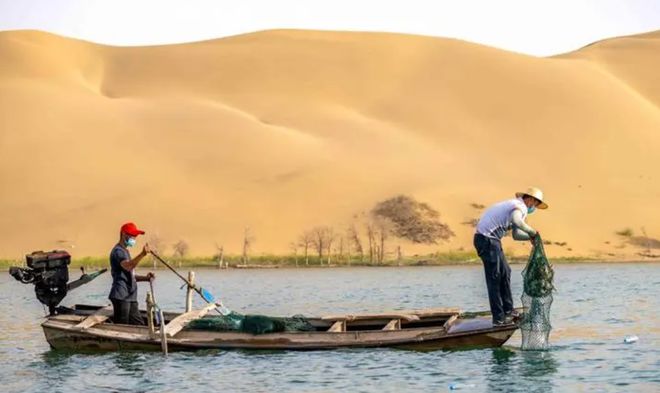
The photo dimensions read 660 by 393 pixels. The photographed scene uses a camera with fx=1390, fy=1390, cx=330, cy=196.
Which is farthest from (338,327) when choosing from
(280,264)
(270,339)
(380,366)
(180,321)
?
(280,264)

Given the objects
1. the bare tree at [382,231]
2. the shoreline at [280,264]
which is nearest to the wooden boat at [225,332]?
the shoreline at [280,264]

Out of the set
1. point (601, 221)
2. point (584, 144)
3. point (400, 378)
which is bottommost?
point (400, 378)

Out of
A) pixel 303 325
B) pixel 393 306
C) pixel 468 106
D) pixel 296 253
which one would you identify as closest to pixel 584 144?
pixel 468 106

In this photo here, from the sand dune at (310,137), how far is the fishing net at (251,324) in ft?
172

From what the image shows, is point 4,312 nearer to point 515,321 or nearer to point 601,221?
point 515,321

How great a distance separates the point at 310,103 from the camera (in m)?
108

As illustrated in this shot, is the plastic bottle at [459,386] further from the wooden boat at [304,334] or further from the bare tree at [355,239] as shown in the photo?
the bare tree at [355,239]

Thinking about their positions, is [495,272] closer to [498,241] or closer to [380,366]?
[498,241]

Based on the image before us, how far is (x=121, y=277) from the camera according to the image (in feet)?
81.1

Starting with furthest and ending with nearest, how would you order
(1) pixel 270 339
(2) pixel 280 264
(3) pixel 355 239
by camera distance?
(3) pixel 355 239 → (2) pixel 280 264 → (1) pixel 270 339

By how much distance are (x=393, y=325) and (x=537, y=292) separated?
9.23 ft

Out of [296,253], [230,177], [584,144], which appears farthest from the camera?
[584,144]

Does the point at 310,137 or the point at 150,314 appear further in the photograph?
the point at 310,137

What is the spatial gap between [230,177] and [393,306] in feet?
173
